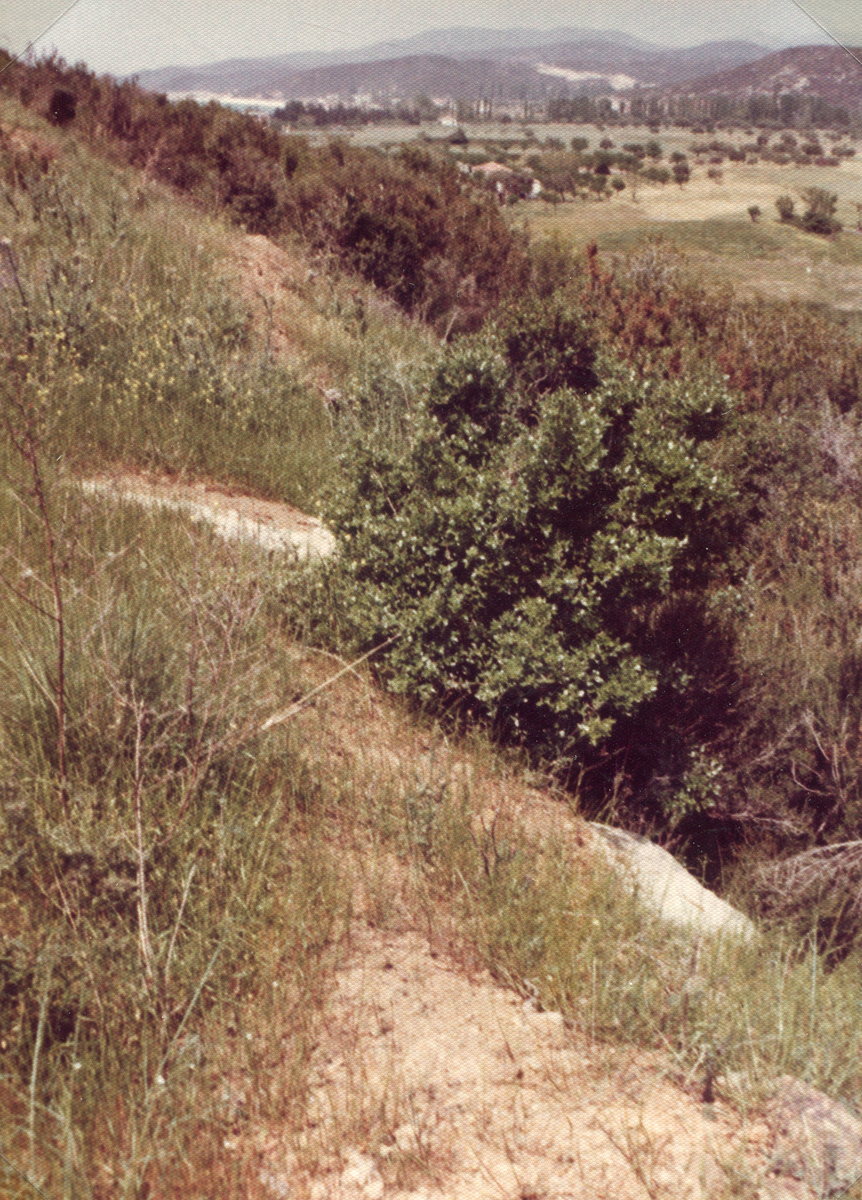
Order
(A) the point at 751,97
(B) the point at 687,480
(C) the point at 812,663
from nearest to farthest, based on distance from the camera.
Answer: (B) the point at 687,480 → (C) the point at 812,663 → (A) the point at 751,97

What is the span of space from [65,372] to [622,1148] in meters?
5.76

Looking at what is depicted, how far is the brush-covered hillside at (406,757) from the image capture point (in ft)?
6.13

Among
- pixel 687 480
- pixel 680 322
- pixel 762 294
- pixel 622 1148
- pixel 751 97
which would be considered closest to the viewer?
pixel 622 1148

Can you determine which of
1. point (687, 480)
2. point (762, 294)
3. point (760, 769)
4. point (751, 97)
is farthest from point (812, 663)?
point (762, 294)

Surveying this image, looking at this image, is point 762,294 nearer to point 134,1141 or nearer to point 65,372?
point 65,372

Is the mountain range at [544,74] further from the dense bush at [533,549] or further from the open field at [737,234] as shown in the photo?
the open field at [737,234]

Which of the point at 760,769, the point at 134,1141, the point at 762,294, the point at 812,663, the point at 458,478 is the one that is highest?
the point at 762,294

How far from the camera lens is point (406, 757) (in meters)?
3.42

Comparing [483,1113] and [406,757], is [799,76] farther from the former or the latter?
[483,1113]

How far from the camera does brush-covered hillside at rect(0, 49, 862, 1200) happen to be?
1.87 m

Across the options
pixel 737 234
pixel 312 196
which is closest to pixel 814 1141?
pixel 312 196

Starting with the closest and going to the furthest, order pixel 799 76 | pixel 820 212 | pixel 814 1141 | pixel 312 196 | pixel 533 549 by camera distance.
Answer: pixel 814 1141
pixel 533 549
pixel 799 76
pixel 312 196
pixel 820 212

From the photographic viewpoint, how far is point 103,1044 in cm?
180

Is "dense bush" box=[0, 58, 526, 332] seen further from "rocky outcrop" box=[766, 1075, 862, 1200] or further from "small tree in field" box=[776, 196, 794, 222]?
"rocky outcrop" box=[766, 1075, 862, 1200]
